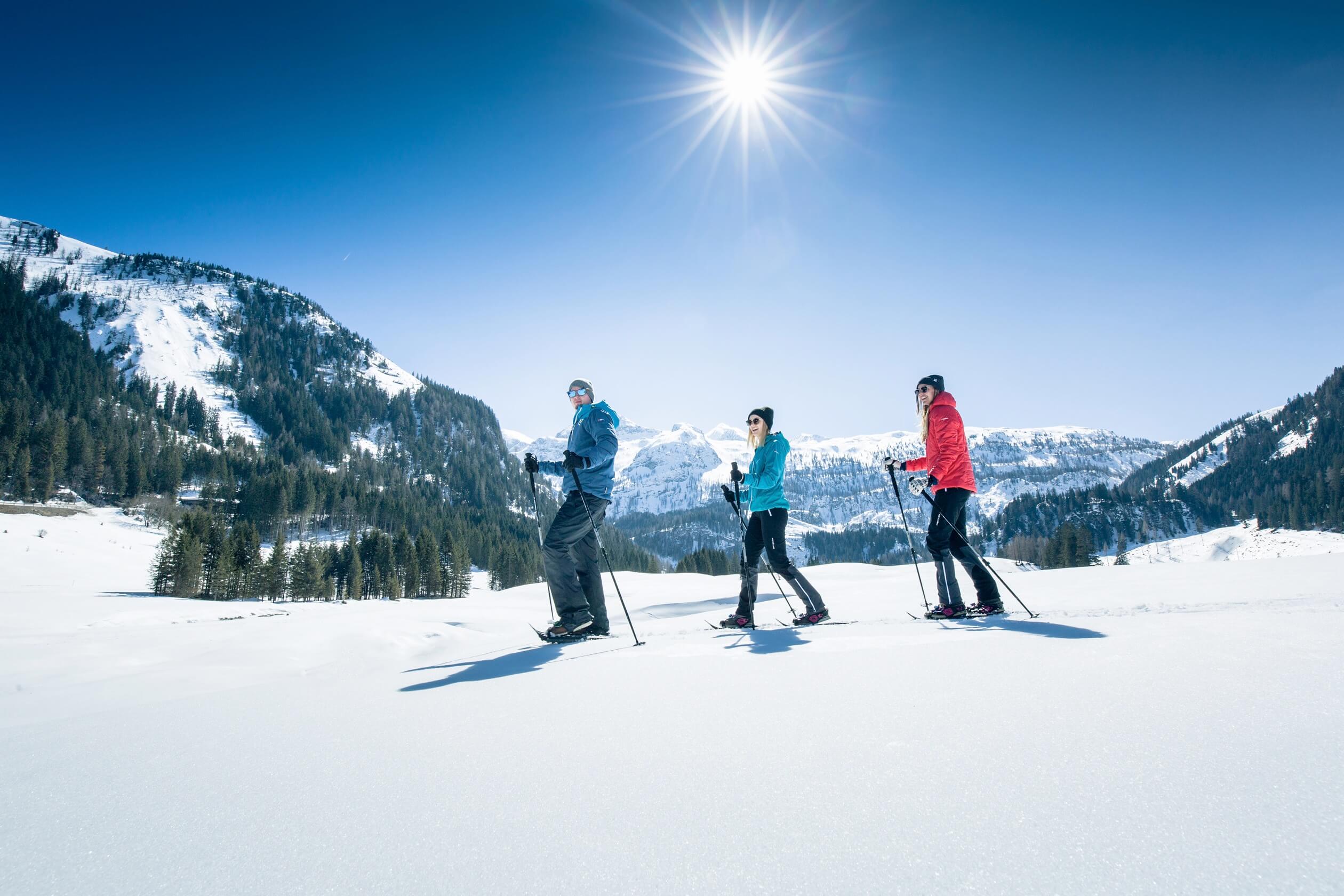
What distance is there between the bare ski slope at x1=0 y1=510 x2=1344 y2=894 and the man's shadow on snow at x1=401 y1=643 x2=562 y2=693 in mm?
60

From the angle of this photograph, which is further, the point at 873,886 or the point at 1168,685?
the point at 1168,685

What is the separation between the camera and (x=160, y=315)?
15250cm

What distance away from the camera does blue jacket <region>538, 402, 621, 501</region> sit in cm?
559

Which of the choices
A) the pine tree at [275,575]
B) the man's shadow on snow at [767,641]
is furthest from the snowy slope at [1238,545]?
the pine tree at [275,575]

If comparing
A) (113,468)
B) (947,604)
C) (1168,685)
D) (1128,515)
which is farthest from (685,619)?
(1128,515)

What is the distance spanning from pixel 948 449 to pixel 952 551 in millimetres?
1033

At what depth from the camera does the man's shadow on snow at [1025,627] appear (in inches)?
129

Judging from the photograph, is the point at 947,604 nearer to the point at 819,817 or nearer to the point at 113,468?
the point at 819,817

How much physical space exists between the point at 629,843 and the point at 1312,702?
2193 mm

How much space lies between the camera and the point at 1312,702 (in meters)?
1.75

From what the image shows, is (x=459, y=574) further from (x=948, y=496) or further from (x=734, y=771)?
(x=734, y=771)

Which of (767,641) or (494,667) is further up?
(767,641)

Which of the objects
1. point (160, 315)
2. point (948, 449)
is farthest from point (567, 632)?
point (160, 315)

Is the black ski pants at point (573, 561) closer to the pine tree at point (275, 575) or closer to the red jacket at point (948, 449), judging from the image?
the red jacket at point (948, 449)
